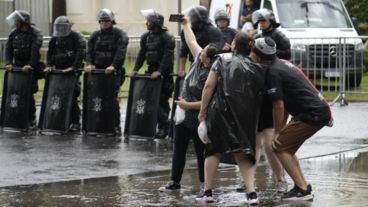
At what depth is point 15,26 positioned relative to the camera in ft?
54.3

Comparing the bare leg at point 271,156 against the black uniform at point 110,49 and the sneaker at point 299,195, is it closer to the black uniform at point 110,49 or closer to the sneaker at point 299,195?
the sneaker at point 299,195

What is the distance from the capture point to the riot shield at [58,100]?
16.1 metres

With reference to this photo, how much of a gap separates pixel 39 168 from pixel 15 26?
4.63m

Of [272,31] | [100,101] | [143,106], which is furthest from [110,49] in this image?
[272,31]

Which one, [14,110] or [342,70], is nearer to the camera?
[14,110]

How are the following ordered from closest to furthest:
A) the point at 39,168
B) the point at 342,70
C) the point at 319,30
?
the point at 39,168 → the point at 342,70 → the point at 319,30

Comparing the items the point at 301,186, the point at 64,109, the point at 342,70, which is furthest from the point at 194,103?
the point at 342,70

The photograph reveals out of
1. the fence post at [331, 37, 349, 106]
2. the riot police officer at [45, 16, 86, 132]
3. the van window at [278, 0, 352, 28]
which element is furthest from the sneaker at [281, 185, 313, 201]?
the van window at [278, 0, 352, 28]

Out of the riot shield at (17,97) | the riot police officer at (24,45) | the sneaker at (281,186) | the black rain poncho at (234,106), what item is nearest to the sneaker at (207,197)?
the black rain poncho at (234,106)

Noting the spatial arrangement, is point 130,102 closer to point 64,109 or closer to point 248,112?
point 64,109

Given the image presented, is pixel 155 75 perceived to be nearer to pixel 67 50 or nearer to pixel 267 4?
pixel 67 50

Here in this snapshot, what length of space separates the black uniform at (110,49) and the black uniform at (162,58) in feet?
0.96

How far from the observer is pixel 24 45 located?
1652cm

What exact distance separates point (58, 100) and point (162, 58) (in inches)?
80.4
